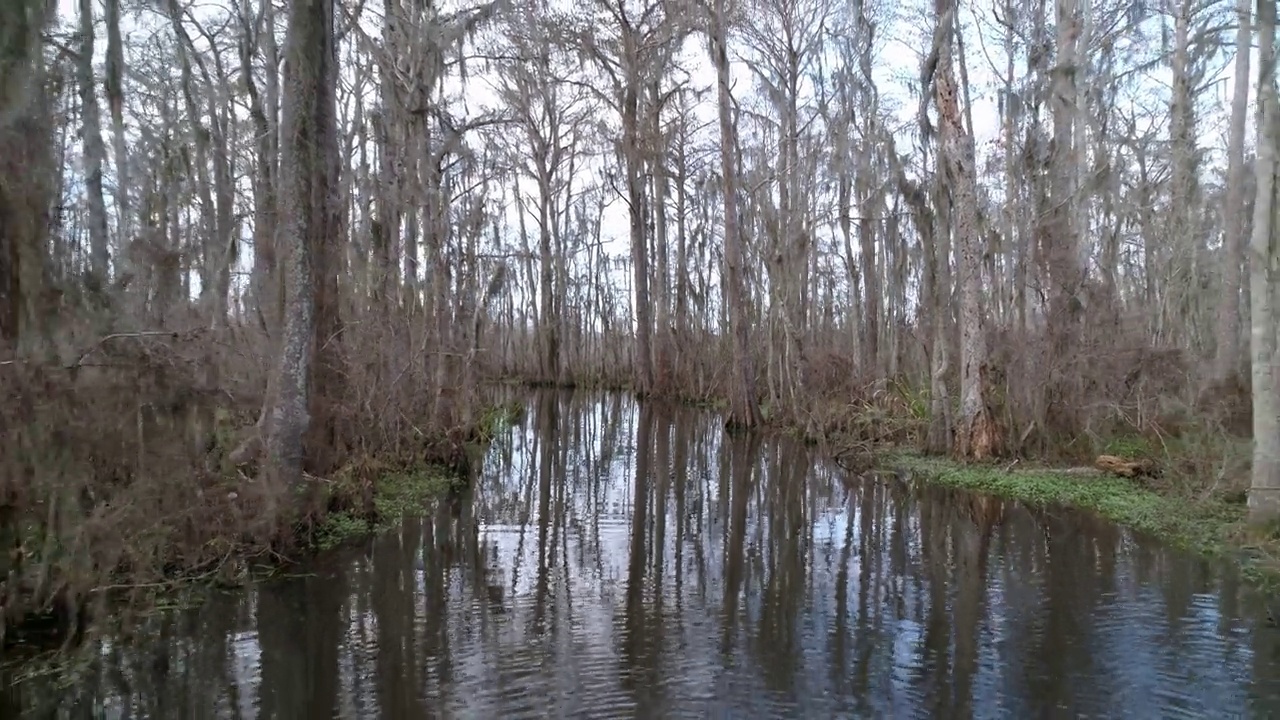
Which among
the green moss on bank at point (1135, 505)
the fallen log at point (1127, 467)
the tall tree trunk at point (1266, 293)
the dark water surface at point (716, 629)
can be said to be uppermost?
the tall tree trunk at point (1266, 293)

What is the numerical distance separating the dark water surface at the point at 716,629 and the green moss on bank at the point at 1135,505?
16.4 inches

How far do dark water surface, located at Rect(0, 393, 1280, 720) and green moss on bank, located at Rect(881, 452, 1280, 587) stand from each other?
42cm

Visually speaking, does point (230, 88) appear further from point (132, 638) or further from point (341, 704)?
point (341, 704)

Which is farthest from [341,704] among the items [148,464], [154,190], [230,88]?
[230,88]

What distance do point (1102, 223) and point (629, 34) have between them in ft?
49.3

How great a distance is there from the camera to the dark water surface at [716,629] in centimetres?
461

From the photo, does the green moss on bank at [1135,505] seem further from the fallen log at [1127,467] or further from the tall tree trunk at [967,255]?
the tall tree trunk at [967,255]

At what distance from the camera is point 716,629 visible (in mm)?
5824

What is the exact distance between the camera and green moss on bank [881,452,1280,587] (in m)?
7.55

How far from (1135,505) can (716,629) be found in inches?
256

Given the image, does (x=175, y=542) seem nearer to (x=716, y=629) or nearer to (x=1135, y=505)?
→ (x=716, y=629)

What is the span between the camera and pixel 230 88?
68.2 feet

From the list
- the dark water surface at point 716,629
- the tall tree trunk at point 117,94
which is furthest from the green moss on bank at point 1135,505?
the tall tree trunk at point 117,94

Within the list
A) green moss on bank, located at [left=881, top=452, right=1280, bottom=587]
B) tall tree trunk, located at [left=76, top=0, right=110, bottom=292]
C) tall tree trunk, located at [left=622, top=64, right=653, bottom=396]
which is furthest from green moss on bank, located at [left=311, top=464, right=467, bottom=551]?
tall tree trunk, located at [left=622, top=64, right=653, bottom=396]
